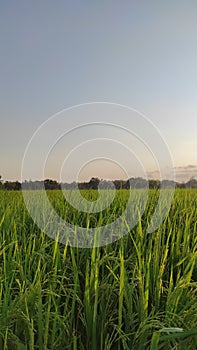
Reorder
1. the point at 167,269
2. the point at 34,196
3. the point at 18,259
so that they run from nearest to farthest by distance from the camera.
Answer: the point at 18,259 < the point at 167,269 < the point at 34,196

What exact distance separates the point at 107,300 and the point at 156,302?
150 mm

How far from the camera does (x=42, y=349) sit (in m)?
1.17

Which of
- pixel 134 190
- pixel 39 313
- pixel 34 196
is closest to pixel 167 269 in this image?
pixel 39 313

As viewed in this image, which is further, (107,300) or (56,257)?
(56,257)

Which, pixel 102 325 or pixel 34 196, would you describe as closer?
pixel 102 325

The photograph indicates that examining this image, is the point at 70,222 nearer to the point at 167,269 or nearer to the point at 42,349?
the point at 167,269

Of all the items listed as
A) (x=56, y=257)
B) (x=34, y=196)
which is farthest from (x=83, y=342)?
(x=34, y=196)

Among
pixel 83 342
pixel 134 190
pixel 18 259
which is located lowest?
pixel 83 342

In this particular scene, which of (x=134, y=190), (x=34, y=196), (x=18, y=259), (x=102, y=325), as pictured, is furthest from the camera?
(x=34, y=196)

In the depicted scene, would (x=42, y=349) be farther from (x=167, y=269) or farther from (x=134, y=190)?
(x=134, y=190)

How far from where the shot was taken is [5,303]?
1.22 meters

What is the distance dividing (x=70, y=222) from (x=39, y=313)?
4.28 ft

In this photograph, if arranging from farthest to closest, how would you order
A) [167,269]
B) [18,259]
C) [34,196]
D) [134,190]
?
1. [34,196]
2. [134,190]
3. [167,269]
4. [18,259]

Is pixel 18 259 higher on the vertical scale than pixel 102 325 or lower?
higher
